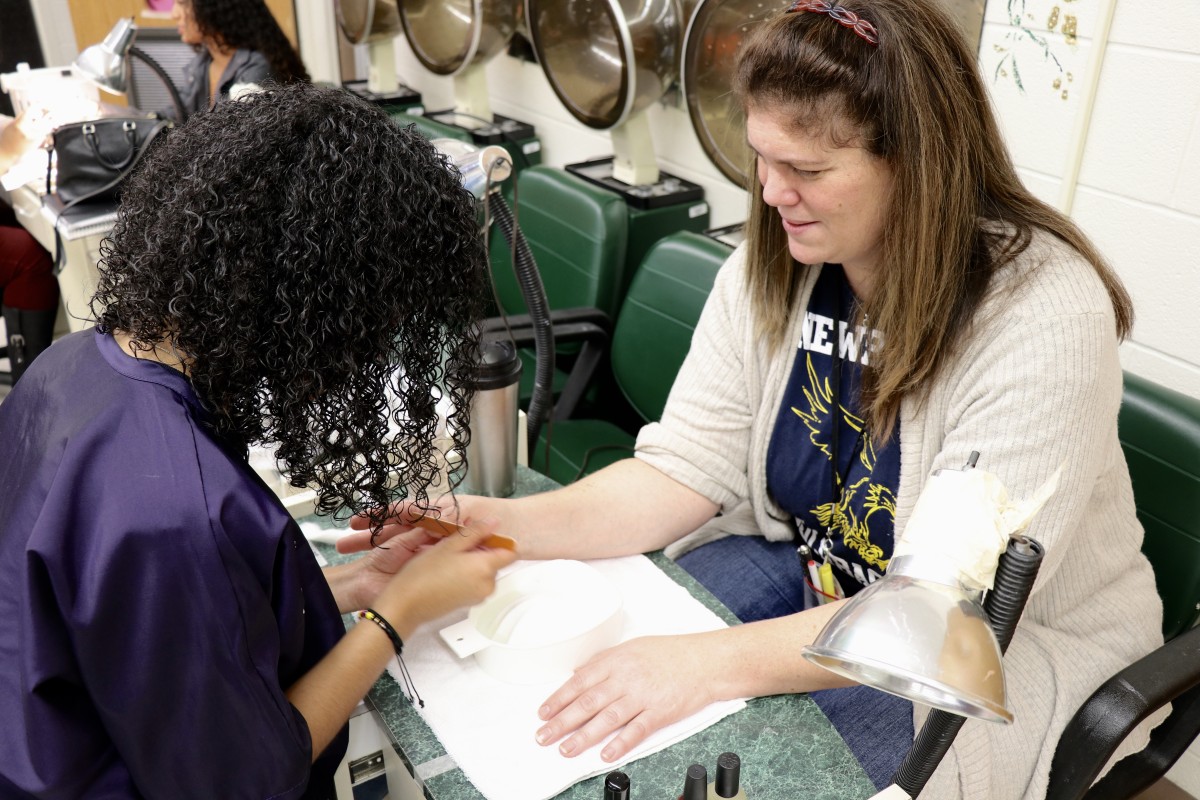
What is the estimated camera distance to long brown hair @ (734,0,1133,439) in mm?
1047

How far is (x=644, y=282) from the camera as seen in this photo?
1989 mm

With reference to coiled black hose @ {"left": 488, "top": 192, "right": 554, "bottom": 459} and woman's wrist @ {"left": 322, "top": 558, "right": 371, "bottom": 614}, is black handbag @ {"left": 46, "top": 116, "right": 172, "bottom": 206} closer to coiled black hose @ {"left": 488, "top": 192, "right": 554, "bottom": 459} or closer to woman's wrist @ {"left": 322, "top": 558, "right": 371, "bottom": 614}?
coiled black hose @ {"left": 488, "top": 192, "right": 554, "bottom": 459}

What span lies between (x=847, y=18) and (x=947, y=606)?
2.46ft

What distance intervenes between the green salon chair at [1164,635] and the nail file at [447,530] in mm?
675

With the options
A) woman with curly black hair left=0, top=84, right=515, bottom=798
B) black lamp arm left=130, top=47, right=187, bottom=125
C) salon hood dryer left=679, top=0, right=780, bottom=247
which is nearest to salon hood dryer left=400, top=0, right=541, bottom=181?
salon hood dryer left=679, top=0, right=780, bottom=247

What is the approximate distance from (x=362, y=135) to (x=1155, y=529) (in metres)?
1.16

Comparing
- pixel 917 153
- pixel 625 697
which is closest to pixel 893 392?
pixel 917 153

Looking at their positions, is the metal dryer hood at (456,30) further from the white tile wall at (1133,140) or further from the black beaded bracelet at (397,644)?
the black beaded bracelet at (397,644)

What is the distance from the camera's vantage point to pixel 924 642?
52 centimetres

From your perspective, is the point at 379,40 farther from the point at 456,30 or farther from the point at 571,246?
the point at 571,246

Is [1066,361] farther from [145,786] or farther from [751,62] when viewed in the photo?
[145,786]

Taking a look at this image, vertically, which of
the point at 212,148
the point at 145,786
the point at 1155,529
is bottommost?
the point at 1155,529

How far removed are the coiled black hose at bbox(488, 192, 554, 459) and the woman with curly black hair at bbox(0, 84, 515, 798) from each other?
635 mm

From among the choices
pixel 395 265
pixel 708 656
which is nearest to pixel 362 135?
pixel 395 265
